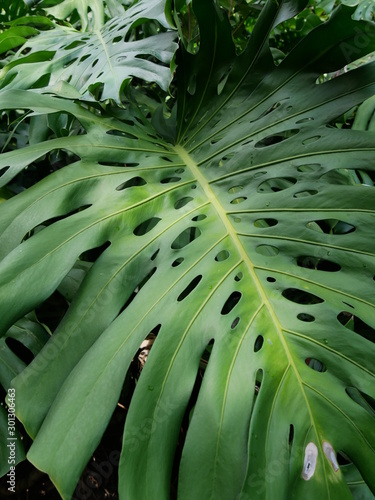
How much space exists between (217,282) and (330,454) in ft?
0.93

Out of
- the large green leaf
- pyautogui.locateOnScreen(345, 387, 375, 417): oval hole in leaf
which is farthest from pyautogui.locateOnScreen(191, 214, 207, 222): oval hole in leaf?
pyautogui.locateOnScreen(345, 387, 375, 417): oval hole in leaf

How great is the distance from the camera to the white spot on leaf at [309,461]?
1.77 feet

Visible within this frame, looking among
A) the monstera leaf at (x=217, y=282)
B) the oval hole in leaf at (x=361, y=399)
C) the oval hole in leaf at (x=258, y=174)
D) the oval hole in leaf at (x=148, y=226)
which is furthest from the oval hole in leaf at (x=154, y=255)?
the oval hole in leaf at (x=361, y=399)

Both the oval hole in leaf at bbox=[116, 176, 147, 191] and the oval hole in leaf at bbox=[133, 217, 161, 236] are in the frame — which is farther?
the oval hole in leaf at bbox=[116, 176, 147, 191]

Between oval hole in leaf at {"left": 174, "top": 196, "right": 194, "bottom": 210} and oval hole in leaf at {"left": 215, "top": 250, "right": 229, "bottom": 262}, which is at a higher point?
oval hole in leaf at {"left": 174, "top": 196, "right": 194, "bottom": 210}

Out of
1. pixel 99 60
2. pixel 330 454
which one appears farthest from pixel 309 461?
pixel 99 60

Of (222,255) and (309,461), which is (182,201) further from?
(309,461)

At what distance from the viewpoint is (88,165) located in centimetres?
85

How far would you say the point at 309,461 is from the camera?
0.55 metres

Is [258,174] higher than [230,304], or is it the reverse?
[258,174]

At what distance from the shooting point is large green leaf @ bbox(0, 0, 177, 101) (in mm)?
917

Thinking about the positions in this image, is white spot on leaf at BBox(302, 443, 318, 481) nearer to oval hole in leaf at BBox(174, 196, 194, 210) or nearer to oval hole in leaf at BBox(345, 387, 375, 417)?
oval hole in leaf at BBox(345, 387, 375, 417)

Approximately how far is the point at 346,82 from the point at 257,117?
18 cm

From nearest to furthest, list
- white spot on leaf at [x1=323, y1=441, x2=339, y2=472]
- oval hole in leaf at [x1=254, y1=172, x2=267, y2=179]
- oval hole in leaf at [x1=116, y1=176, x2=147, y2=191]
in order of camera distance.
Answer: white spot on leaf at [x1=323, y1=441, x2=339, y2=472]
oval hole in leaf at [x1=254, y1=172, x2=267, y2=179]
oval hole in leaf at [x1=116, y1=176, x2=147, y2=191]
